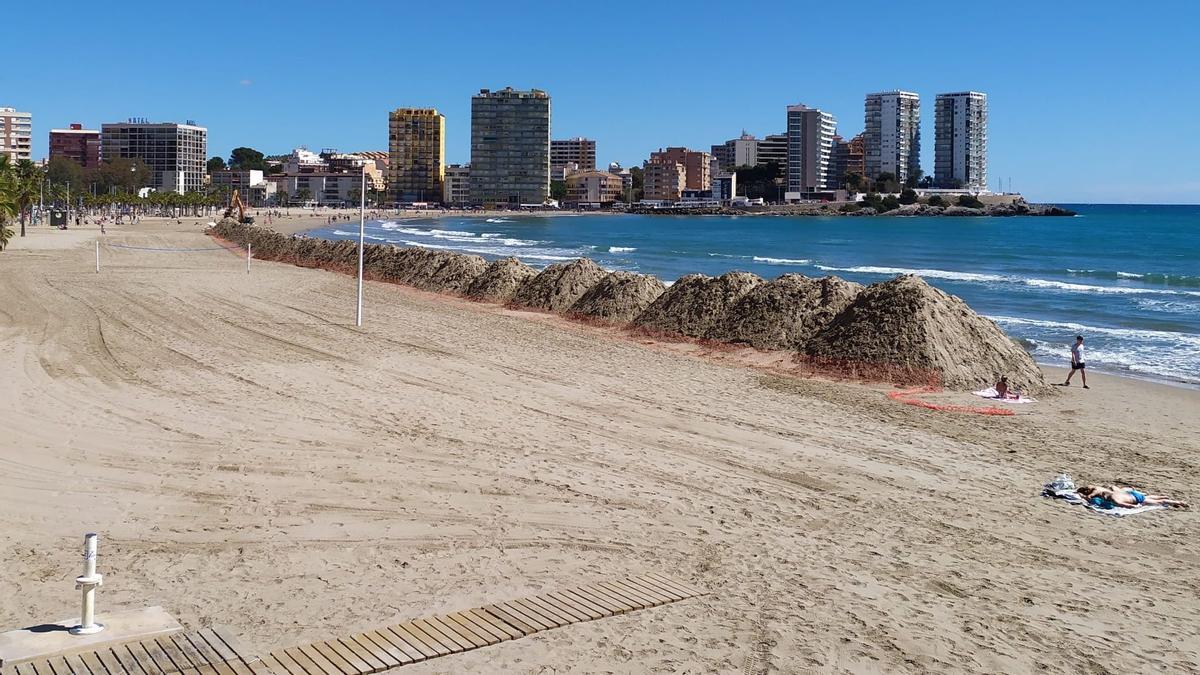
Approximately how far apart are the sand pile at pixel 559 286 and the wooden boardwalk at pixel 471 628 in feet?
64.9

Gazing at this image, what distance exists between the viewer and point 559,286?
28016mm

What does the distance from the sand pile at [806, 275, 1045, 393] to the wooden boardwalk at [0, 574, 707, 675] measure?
37.2ft

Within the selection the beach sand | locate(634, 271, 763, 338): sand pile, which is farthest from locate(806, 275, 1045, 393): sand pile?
locate(634, 271, 763, 338): sand pile

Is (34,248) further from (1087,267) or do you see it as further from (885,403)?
(1087,267)

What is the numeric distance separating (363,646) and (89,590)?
1.62m

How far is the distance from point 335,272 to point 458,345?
20125 mm

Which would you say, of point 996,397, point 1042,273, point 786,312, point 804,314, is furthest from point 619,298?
point 1042,273

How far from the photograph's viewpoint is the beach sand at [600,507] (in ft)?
22.4

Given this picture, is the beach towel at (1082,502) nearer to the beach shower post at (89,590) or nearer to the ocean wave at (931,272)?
the beach shower post at (89,590)

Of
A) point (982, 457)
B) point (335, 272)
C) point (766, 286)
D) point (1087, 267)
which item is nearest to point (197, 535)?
Result: point (982, 457)

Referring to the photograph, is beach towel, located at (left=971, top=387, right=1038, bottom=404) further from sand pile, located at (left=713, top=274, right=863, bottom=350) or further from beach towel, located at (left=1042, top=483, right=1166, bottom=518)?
beach towel, located at (left=1042, top=483, right=1166, bottom=518)

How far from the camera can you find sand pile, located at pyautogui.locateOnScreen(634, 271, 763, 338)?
22.0 metres

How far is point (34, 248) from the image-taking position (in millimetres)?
49125

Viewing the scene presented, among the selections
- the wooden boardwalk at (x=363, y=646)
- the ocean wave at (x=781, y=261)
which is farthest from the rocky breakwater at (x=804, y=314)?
the ocean wave at (x=781, y=261)
